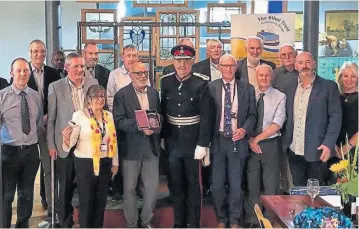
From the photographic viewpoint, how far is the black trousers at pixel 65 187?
3.58 meters

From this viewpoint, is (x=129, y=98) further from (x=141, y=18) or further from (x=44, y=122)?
(x=141, y=18)

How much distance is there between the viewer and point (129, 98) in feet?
11.5

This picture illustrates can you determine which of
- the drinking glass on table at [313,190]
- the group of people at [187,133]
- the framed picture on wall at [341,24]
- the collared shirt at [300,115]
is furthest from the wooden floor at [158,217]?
the framed picture on wall at [341,24]

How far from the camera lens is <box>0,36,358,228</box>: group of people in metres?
3.46

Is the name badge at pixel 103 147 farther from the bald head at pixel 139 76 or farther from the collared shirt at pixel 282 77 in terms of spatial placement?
the collared shirt at pixel 282 77

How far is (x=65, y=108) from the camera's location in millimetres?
3516

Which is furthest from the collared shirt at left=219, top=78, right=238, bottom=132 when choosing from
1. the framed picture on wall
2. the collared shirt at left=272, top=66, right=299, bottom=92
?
the framed picture on wall

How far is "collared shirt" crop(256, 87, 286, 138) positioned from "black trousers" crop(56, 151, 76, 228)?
142 centimetres

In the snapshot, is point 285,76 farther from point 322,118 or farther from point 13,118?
point 13,118

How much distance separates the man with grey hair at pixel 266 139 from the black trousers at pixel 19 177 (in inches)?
61.4

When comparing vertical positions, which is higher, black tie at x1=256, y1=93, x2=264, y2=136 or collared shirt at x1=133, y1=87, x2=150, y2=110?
collared shirt at x1=133, y1=87, x2=150, y2=110

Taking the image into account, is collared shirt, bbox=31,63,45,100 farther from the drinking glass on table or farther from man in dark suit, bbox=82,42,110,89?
the drinking glass on table

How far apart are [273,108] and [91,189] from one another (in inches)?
55.5

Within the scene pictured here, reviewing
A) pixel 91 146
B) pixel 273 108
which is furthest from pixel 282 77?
pixel 91 146
